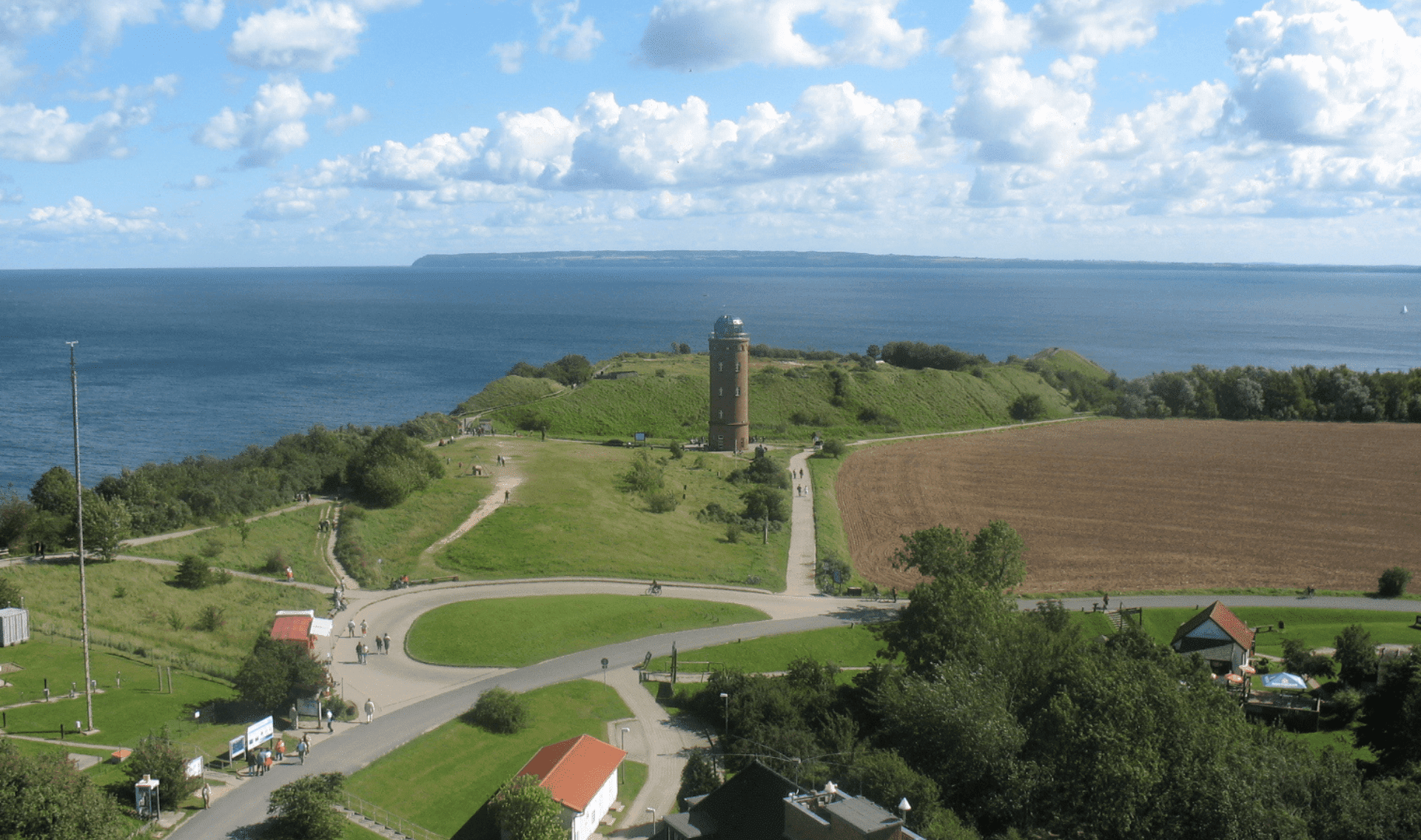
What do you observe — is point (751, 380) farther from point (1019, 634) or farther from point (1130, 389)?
→ point (1019, 634)

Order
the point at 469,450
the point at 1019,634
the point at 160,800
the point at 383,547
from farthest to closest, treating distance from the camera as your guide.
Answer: the point at 469,450
the point at 383,547
the point at 1019,634
the point at 160,800

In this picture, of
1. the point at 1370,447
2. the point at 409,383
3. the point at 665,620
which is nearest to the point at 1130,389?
the point at 1370,447

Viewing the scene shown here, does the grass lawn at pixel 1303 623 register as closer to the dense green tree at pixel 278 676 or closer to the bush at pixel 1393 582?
the bush at pixel 1393 582

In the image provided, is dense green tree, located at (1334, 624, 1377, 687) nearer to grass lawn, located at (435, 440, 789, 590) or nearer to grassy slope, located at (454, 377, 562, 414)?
grass lawn, located at (435, 440, 789, 590)

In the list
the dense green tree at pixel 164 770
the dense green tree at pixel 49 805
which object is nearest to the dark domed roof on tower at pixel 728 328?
the dense green tree at pixel 164 770

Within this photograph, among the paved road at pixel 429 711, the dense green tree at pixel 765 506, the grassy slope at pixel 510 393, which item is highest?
the grassy slope at pixel 510 393

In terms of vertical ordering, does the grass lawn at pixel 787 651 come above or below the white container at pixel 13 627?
below
